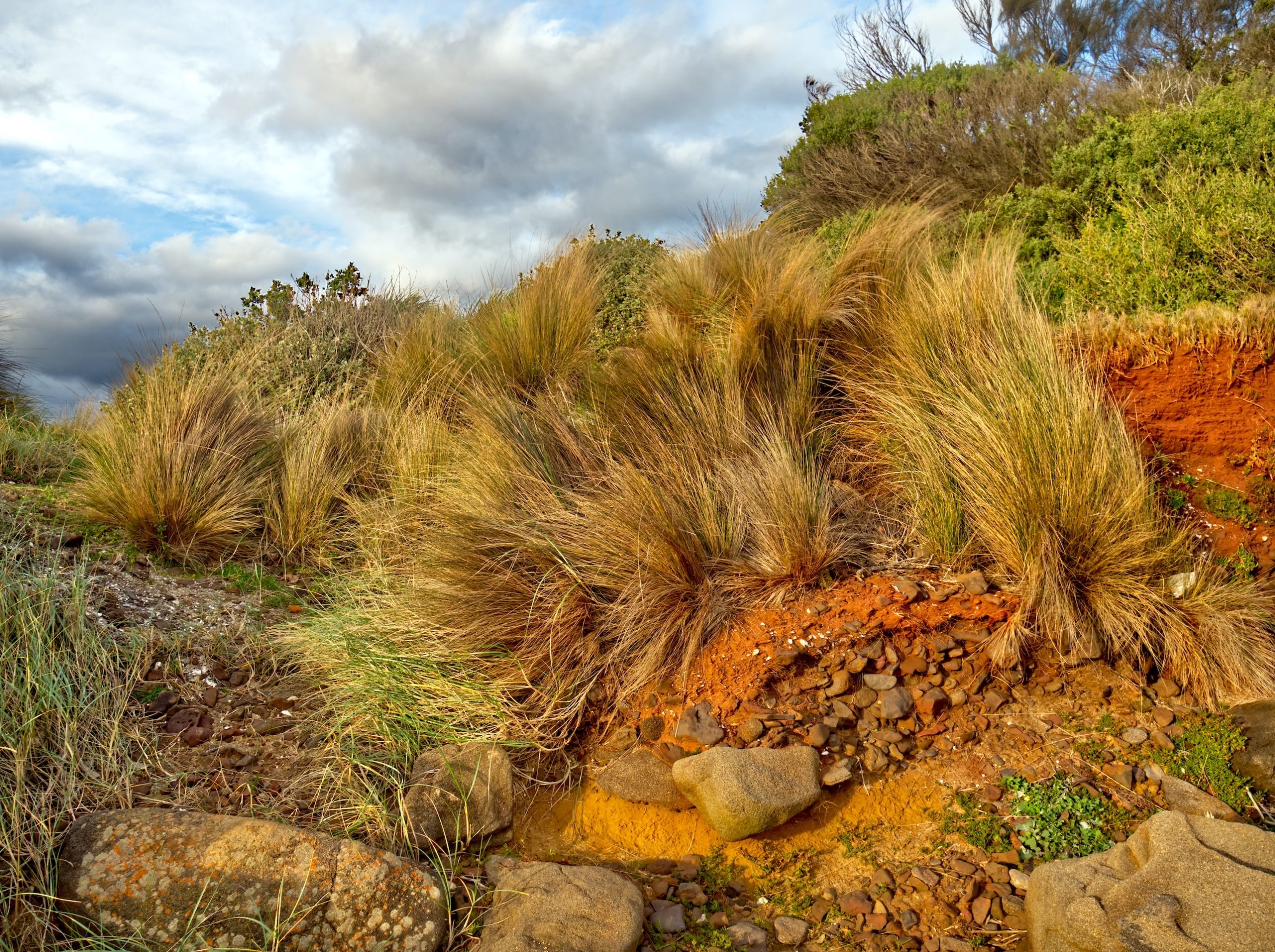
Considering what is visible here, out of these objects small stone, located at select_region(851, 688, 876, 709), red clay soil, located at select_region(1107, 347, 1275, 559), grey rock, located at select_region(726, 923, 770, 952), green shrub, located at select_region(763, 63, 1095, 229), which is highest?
green shrub, located at select_region(763, 63, 1095, 229)

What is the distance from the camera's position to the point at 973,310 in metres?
4.62

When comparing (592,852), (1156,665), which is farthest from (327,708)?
(1156,665)

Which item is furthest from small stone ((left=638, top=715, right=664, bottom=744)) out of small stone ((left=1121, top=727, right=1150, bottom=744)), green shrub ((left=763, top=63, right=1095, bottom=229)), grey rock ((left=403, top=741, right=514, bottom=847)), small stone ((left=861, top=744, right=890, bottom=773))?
green shrub ((left=763, top=63, right=1095, bottom=229))

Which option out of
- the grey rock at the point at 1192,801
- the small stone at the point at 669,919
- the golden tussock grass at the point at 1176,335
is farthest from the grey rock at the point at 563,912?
the golden tussock grass at the point at 1176,335

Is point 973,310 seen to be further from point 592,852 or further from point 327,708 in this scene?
point 327,708

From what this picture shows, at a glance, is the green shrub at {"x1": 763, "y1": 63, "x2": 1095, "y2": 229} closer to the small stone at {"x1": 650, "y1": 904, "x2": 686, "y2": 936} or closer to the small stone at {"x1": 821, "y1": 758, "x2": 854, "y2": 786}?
the small stone at {"x1": 821, "y1": 758, "x2": 854, "y2": 786}

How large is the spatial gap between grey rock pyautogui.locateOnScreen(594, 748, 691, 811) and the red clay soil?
9.31 feet

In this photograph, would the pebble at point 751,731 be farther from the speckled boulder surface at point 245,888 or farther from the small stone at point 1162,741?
the small stone at point 1162,741

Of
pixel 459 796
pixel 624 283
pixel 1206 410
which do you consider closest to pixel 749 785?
pixel 459 796

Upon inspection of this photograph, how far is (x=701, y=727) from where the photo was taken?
3.39 metres

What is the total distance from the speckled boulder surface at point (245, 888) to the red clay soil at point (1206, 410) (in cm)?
384

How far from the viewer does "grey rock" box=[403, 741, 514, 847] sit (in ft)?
10.4

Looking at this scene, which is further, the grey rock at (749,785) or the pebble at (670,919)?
the grey rock at (749,785)

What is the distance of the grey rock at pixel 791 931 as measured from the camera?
269cm
